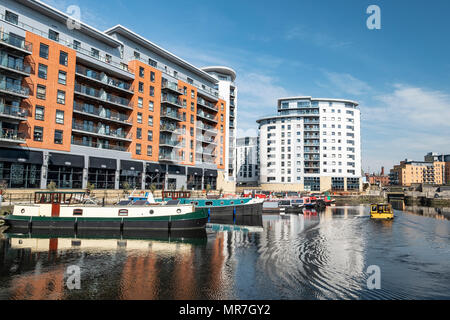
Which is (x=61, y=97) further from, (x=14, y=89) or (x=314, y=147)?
(x=314, y=147)

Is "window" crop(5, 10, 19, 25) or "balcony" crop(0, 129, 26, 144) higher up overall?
"window" crop(5, 10, 19, 25)

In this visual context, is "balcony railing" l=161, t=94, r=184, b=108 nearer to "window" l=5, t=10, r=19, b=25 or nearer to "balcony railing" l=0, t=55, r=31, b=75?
"balcony railing" l=0, t=55, r=31, b=75

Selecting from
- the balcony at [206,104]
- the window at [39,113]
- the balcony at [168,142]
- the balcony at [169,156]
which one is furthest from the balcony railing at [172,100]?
the window at [39,113]

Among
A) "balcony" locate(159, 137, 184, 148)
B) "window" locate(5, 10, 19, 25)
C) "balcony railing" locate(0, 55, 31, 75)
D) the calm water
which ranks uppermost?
"window" locate(5, 10, 19, 25)

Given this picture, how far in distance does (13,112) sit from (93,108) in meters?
13.3

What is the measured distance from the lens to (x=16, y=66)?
1613 inches

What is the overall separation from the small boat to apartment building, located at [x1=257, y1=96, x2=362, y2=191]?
8166 centimetres

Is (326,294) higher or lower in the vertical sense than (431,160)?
lower

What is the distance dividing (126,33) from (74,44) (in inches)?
436

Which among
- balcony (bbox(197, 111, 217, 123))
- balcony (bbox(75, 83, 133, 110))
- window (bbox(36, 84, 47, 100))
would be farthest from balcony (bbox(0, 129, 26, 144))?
balcony (bbox(197, 111, 217, 123))

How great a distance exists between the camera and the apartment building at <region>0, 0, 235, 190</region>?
135 ft
